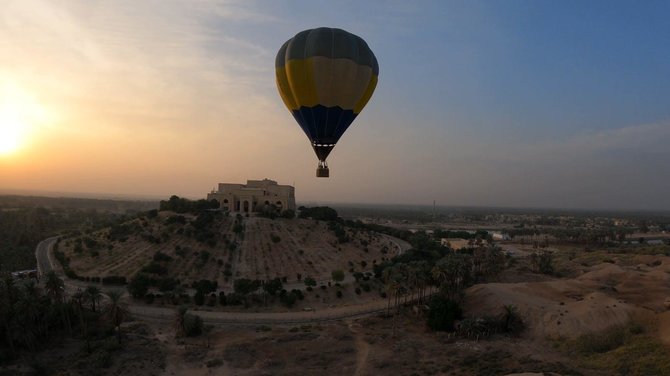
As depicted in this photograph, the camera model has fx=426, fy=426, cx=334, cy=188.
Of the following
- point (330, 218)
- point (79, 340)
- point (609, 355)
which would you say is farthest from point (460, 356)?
point (330, 218)

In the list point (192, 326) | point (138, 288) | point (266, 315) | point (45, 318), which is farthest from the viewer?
point (138, 288)

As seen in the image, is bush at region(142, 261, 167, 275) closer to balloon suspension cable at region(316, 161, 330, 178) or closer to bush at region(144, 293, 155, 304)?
bush at region(144, 293, 155, 304)

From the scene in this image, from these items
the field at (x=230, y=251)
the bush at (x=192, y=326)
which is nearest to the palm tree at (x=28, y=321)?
the bush at (x=192, y=326)

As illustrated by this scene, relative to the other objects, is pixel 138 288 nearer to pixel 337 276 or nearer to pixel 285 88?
pixel 337 276

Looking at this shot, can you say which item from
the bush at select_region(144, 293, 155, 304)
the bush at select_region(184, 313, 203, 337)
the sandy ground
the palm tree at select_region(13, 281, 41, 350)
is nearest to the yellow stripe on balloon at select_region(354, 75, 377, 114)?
the bush at select_region(184, 313, 203, 337)

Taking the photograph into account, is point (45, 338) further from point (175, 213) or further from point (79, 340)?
point (175, 213)

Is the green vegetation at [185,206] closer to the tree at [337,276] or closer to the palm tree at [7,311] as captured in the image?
the tree at [337,276]

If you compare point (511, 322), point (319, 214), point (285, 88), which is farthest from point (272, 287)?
point (319, 214)
